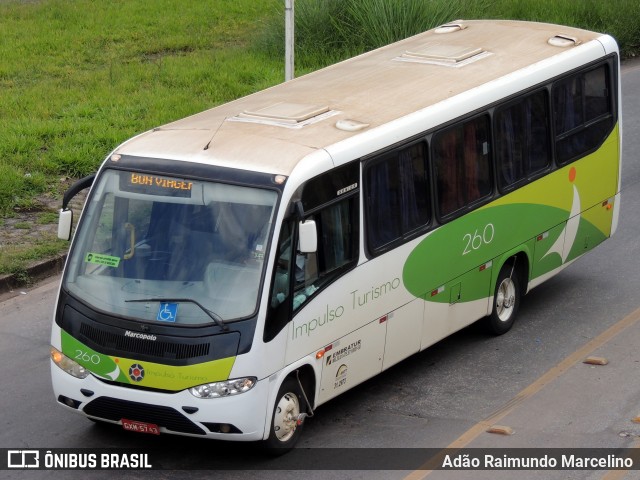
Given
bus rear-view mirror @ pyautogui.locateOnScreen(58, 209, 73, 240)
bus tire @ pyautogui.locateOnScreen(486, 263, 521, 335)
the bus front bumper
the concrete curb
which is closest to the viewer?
the bus front bumper

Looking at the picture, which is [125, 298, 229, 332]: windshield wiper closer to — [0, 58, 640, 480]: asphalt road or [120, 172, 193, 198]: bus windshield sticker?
[120, 172, 193, 198]: bus windshield sticker

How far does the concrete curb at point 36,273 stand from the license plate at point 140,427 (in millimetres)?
4641

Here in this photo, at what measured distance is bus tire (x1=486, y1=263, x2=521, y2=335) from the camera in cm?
1182

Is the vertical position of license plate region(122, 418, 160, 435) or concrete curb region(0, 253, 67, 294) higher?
license plate region(122, 418, 160, 435)

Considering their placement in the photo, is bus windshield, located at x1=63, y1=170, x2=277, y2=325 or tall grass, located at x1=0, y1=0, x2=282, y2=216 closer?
bus windshield, located at x1=63, y1=170, x2=277, y2=325

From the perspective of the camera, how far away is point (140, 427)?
28.5 ft

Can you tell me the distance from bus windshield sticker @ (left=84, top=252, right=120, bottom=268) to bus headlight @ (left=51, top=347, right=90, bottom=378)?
72cm

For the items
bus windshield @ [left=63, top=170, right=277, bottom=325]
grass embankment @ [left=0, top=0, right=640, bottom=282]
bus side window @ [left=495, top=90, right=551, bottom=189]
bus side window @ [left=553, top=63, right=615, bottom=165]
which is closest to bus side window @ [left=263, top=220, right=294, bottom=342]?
bus windshield @ [left=63, top=170, right=277, bottom=325]

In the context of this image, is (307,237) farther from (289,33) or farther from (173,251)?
(289,33)

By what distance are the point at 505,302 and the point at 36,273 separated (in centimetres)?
513

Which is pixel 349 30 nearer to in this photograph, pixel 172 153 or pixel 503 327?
pixel 503 327

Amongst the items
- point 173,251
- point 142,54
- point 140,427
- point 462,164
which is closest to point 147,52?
point 142,54

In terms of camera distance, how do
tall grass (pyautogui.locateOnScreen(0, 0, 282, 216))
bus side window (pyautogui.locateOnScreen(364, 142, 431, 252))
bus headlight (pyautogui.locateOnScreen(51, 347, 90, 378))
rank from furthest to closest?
tall grass (pyautogui.locateOnScreen(0, 0, 282, 216)) → bus side window (pyautogui.locateOnScreen(364, 142, 431, 252)) → bus headlight (pyautogui.locateOnScreen(51, 347, 90, 378))

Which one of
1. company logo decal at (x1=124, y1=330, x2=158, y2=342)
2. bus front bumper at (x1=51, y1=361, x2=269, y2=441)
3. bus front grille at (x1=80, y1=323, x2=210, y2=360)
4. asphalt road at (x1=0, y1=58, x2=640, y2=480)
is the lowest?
asphalt road at (x1=0, y1=58, x2=640, y2=480)
